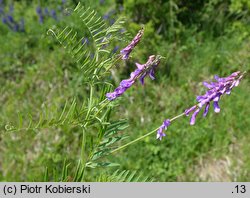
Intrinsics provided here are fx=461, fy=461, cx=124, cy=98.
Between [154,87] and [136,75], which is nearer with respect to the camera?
[136,75]

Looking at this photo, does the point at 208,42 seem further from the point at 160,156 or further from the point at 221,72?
the point at 160,156

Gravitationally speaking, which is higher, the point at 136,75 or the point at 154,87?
the point at 154,87

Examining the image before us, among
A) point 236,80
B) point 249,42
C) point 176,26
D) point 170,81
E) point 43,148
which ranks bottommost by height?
point 236,80

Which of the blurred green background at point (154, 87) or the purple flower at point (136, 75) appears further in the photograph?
the blurred green background at point (154, 87)

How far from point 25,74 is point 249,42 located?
171 centimetres

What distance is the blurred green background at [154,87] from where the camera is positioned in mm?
2875

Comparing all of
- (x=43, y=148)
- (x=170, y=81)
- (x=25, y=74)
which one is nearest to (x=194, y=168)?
(x=170, y=81)

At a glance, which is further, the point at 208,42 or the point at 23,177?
the point at 208,42

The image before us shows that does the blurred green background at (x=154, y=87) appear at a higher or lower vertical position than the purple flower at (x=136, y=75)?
higher

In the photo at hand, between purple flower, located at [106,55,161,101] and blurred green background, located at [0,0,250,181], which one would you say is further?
blurred green background, located at [0,0,250,181]

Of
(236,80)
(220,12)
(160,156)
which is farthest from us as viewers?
(220,12)

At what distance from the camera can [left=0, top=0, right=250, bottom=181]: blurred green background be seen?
9.43 ft

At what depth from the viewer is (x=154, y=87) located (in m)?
3.26

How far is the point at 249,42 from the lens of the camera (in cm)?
336
